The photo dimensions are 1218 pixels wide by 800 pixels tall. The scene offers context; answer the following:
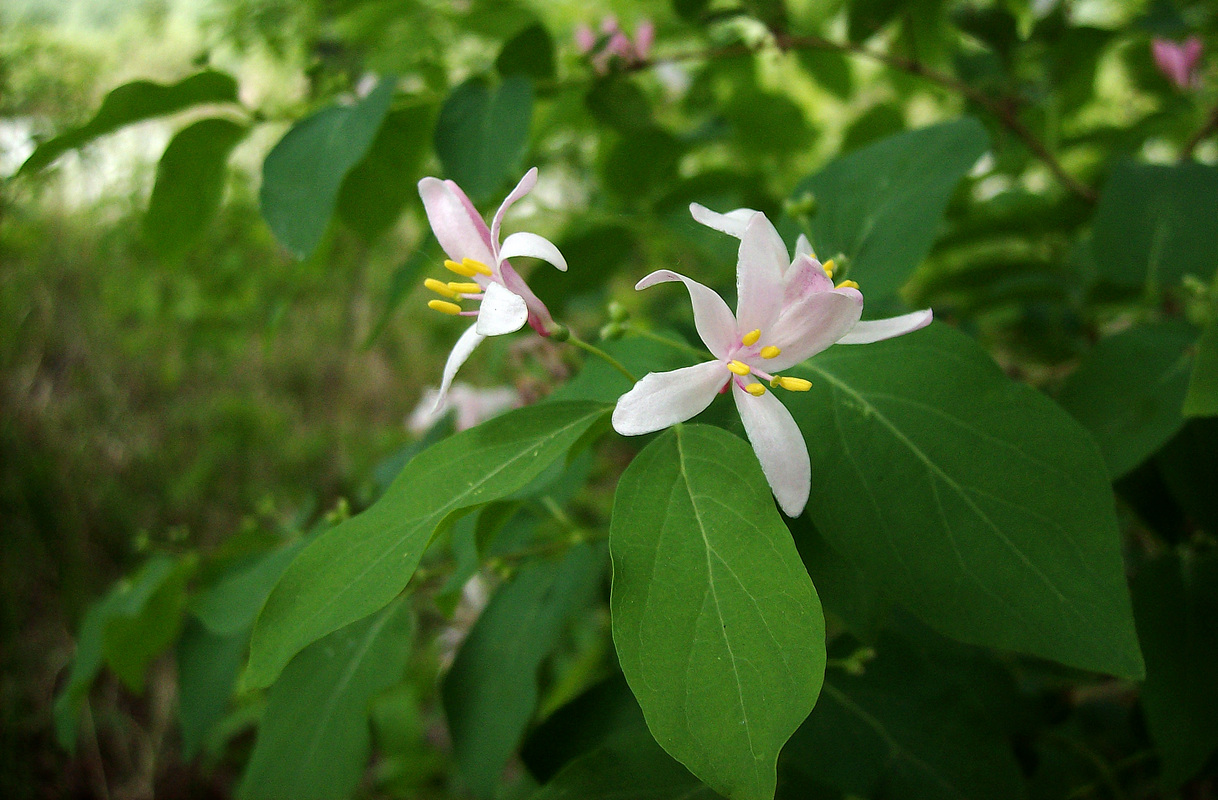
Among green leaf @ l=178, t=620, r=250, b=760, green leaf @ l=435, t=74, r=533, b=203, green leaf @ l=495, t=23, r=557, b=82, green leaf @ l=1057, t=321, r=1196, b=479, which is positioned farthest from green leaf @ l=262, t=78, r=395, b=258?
green leaf @ l=1057, t=321, r=1196, b=479

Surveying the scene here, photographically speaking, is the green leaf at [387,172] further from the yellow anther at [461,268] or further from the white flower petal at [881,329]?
the white flower petal at [881,329]

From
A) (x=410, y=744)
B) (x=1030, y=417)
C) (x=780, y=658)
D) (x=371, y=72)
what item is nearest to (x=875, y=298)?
Result: (x=1030, y=417)

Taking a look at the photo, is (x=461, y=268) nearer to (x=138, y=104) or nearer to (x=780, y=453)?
(x=780, y=453)

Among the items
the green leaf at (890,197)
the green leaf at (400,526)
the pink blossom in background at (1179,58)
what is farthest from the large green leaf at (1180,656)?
the pink blossom in background at (1179,58)

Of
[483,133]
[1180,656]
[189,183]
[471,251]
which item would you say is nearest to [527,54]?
[483,133]

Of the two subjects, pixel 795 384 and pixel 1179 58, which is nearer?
pixel 795 384

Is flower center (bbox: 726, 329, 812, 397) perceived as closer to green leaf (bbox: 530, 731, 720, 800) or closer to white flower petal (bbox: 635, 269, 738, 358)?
white flower petal (bbox: 635, 269, 738, 358)

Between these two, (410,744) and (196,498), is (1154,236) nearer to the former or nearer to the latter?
(410,744)
